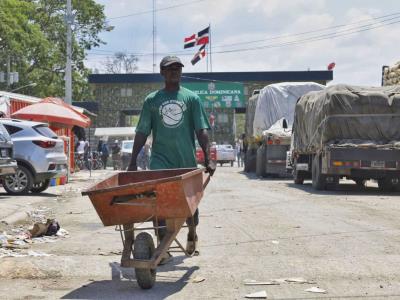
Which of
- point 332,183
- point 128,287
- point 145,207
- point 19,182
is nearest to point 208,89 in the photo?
point 332,183

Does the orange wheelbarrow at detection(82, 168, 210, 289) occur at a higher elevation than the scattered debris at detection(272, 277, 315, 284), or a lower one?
higher

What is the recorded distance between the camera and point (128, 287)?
6746 millimetres

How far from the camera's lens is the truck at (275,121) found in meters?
27.1

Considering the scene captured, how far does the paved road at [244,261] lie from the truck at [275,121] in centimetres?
1320

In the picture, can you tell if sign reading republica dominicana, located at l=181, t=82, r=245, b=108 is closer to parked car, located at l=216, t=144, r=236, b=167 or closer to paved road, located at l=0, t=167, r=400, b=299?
parked car, located at l=216, t=144, r=236, b=167

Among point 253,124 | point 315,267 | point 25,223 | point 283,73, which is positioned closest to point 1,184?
point 25,223

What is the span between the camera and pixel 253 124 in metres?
31.0

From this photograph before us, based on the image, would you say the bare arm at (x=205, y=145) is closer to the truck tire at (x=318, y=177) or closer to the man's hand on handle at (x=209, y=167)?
the man's hand on handle at (x=209, y=167)

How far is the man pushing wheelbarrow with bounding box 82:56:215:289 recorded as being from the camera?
6477mm

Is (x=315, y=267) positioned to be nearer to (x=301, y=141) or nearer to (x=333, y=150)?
(x=333, y=150)

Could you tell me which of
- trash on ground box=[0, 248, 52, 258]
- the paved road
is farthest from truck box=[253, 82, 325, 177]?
trash on ground box=[0, 248, 52, 258]

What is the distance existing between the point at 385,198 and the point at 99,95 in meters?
52.1

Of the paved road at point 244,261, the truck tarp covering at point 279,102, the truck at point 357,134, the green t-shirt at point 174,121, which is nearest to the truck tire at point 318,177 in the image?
the truck at point 357,134

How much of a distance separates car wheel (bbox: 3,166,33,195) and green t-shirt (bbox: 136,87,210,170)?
10250 millimetres
